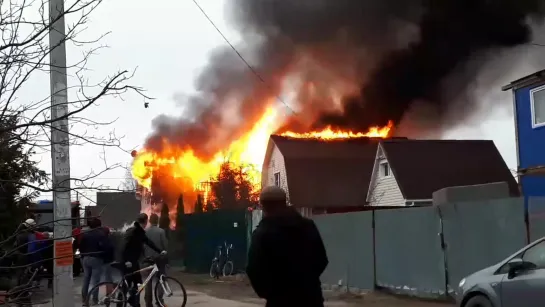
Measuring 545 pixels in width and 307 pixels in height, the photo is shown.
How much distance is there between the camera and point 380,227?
14.2 m

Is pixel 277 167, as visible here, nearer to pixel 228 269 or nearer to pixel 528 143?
pixel 228 269

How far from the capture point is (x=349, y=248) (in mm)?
15484

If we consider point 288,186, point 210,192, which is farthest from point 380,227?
point 210,192

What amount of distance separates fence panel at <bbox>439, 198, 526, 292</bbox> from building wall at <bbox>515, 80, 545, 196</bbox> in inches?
260

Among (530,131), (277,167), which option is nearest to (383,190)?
(277,167)

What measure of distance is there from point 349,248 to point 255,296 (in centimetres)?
243

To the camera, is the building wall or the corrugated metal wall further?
the building wall

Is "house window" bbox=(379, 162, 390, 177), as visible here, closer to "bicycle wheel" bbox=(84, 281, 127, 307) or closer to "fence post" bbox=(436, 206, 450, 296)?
"fence post" bbox=(436, 206, 450, 296)

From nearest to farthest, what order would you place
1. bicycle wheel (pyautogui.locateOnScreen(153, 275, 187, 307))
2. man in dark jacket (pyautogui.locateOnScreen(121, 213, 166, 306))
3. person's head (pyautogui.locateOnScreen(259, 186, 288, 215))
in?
1. person's head (pyautogui.locateOnScreen(259, 186, 288, 215))
2. man in dark jacket (pyautogui.locateOnScreen(121, 213, 166, 306))
3. bicycle wheel (pyautogui.locateOnScreen(153, 275, 187, 307))

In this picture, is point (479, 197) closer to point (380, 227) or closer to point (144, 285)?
point (380, 227)

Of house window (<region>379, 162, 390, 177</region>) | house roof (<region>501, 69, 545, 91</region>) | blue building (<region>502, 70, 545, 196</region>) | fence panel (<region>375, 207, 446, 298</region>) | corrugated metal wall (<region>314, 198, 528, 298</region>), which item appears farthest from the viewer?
house window (<region>379, 162, 390, 177</region>)

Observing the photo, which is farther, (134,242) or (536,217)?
(536,217)

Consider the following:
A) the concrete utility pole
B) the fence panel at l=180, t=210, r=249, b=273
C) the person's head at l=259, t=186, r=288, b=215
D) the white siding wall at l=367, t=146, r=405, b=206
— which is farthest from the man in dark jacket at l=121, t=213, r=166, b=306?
the white siding wall at l=367, t=146, r=405, b=206

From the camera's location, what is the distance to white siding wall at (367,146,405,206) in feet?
103
